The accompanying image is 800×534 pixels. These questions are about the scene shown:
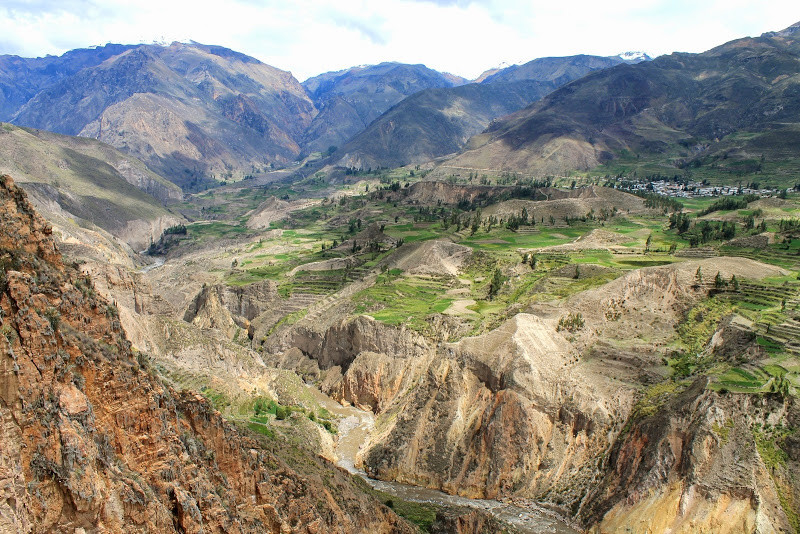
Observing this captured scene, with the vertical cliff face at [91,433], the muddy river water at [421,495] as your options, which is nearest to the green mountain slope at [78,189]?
the muddy river water at [421,495]

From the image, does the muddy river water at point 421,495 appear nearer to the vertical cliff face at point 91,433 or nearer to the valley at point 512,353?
the valley at point 512,353

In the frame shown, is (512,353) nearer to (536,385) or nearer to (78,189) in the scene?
(536,385)

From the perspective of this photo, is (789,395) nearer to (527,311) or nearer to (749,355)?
(749,355)

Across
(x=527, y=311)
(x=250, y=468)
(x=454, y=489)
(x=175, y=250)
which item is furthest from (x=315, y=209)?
(x=250, y=468)

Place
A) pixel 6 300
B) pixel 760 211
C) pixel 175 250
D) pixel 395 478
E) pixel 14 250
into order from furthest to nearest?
pixel 175 250 < pixel 760 211 < pixel 395 478 < pixel 14 250 < pixel 6 300

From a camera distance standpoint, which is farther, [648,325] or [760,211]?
[760,211]

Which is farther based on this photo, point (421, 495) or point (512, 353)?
point (512, 353)

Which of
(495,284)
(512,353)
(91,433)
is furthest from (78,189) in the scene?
(91,433)
